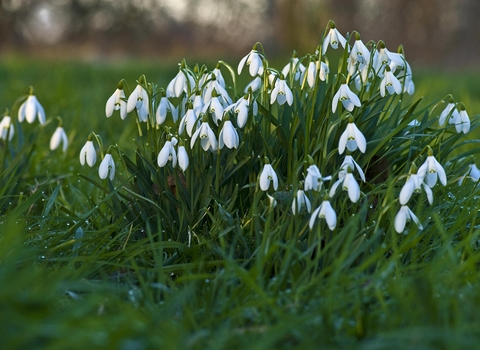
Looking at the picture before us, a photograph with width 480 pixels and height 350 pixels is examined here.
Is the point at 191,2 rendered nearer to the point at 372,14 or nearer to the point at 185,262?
the point at 372,14

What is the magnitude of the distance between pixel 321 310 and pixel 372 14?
1592 cm

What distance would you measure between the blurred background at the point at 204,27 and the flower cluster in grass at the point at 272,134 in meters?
12.1

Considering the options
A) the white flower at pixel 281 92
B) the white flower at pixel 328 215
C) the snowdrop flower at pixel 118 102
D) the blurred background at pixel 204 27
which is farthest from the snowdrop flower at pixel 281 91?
the blurred background at pixel 204 27

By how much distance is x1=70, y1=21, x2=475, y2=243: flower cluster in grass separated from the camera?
187cm

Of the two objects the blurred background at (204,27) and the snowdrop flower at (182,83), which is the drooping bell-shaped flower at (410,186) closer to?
the snowdrop flower at (182,83)

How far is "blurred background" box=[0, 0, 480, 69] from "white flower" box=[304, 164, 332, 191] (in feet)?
41.2

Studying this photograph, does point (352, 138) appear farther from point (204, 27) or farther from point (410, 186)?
point (204, 27)

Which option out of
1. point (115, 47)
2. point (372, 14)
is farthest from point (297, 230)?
Answer: point (115, 47)

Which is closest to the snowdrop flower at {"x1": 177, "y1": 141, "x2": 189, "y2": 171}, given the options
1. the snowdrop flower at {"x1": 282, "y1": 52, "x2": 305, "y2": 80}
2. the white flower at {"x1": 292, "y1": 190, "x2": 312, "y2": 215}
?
the white flower at {"x1": 292, "y1": 190, "x2": 312, "y2": 215}

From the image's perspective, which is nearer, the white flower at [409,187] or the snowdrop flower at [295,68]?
the white flower at [409,187]

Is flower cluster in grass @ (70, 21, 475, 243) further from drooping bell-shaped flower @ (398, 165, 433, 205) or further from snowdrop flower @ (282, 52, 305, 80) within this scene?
drooping bell-shaped flower @ (398, 165, 433, 205)

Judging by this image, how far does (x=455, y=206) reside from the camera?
203 centimetres

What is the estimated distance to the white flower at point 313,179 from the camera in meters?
1.67

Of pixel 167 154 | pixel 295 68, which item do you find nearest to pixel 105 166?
pixel 167 154
